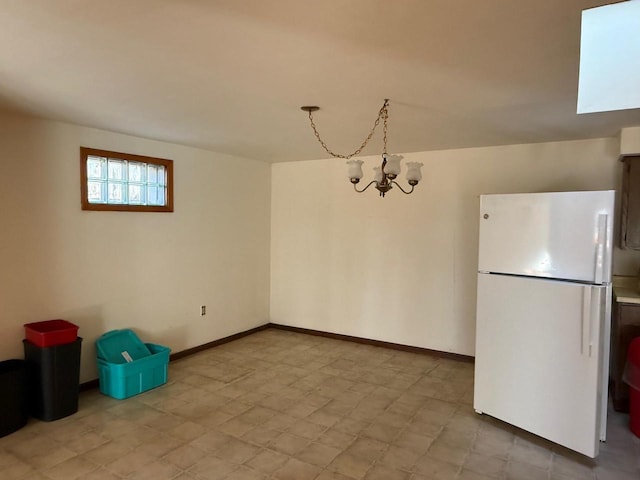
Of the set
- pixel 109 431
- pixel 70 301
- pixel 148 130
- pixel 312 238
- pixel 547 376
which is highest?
pixel 148 130

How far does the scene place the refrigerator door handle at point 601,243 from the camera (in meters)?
2.55

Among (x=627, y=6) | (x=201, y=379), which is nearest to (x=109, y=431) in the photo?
(x=201, y=379)

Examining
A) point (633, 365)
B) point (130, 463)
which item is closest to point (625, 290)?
point (633, 365)

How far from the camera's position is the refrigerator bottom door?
2.56 metres

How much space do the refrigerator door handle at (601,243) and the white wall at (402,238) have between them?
5.16 feet

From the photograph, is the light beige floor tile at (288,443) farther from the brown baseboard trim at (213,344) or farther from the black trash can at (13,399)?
the brown baseboard trim at (213,344)

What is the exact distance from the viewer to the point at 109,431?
2953 millimetres

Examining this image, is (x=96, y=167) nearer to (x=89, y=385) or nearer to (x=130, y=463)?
(x=89, y=385)

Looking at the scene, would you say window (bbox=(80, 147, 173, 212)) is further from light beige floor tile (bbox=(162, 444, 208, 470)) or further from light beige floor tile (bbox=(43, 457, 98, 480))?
light beige floor tile (bbox=(162, 444, 208, 470))

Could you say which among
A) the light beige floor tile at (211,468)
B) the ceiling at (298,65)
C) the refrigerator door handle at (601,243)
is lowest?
the light beige floor tile at (211,468)

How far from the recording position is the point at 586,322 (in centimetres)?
256

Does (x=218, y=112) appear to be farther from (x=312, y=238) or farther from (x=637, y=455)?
(x=637, y=455)

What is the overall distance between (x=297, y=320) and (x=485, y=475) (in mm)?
3422

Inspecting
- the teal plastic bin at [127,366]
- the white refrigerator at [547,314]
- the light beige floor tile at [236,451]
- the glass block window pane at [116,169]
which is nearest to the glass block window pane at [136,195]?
the glass block window pane at [116,169]
